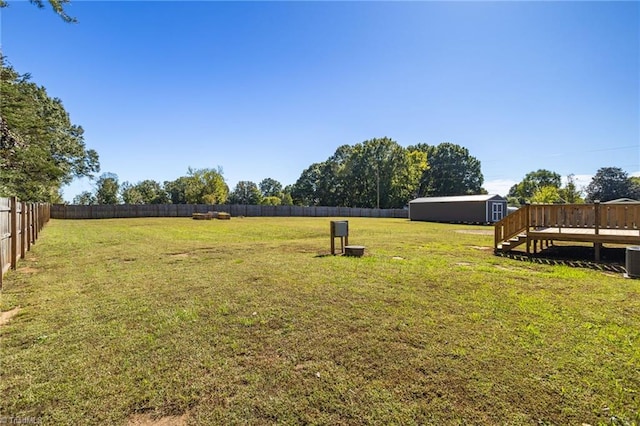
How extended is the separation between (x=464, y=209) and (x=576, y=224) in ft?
73.1

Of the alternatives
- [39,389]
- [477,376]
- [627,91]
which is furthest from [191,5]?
[627,91]

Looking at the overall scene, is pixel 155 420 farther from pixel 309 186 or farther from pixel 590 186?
pixel 590 186

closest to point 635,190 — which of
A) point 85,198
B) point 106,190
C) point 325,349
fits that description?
point 325,349

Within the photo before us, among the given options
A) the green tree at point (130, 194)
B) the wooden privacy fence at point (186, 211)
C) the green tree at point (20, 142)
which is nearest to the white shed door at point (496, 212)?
the wooden privacy fence at point (186, 211)

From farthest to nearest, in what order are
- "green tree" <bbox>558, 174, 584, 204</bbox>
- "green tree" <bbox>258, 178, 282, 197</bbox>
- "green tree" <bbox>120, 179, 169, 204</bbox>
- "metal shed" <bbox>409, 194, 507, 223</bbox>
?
1. "green tree" <bbox>258, 178, 282, 197</bbox>
2. "green tree" <bbox>120, 179, 169, 204</bbox>
3. "green tree" <bbox>558, 174, 584, 204</bbox>
4. "metal shed" <bbox>409, 194, 507, 223</bbox>

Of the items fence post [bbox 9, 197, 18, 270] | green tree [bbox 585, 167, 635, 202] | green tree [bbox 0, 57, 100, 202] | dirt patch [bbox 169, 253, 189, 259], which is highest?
green tree [bbox 585, 167, 635, 202]

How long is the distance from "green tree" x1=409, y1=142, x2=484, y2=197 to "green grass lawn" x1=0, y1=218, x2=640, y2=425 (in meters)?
56.0

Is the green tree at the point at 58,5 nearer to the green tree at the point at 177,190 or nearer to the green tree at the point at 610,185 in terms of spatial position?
the green tree at the point at 177,190

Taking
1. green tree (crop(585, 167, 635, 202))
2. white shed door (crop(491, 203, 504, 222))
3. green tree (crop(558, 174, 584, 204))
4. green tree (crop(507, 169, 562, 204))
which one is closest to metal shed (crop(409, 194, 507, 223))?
white shed door (crop(491, 203, 504, 222))

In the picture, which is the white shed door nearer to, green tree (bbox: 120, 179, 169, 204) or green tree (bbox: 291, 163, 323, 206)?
green tree (bbox: 291, 163, 323, 206)

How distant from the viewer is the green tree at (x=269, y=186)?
3497 inches

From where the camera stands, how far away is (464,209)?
96.2 ft

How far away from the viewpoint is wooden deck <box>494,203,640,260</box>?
751cm

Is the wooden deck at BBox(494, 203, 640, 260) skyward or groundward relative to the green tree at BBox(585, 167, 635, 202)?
groundward
